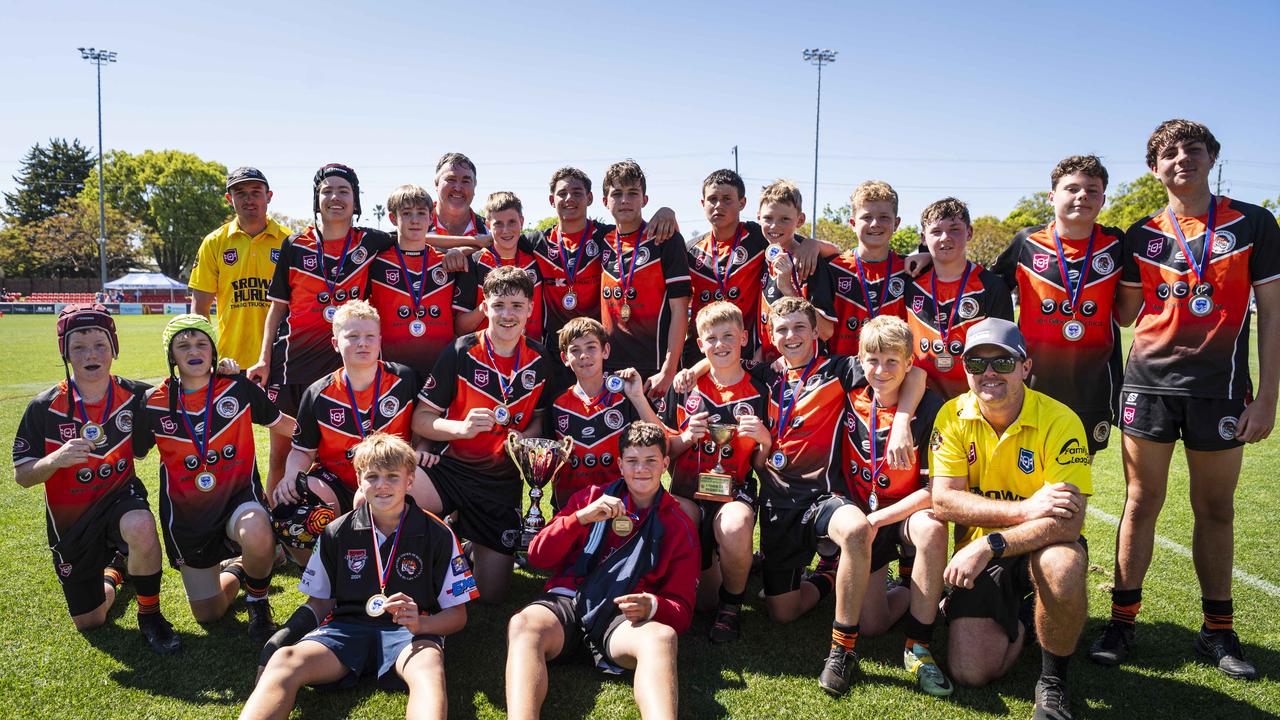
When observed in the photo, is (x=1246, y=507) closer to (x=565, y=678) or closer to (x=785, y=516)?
(x=785, y=516)

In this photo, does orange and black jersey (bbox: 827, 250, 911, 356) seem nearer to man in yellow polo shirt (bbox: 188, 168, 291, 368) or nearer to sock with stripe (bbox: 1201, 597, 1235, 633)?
Answer: sock with stripe (bbox: 1201, 597, 1235, 633)

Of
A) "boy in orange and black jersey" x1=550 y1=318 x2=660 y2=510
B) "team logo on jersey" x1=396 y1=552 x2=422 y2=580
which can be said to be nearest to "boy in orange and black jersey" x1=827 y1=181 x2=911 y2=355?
"boy in orange and black jersey" x1=550 y1=318 x2=660 y2=510

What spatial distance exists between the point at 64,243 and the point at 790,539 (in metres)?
69.6

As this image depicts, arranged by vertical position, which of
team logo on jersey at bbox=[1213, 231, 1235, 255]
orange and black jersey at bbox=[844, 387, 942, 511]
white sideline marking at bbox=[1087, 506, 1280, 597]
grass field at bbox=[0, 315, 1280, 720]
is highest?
team logo on jersey at bbox=[1213, 231, 1235, 255]

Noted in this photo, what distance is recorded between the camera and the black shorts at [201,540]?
405cm

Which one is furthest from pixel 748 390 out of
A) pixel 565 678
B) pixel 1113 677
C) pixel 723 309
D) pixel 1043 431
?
pixel 1113 677

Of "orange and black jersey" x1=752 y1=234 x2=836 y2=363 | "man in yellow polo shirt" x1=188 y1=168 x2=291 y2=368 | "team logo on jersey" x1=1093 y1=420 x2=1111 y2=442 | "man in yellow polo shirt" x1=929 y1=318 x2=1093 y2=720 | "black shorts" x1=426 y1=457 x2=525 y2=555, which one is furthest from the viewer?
"man in yellow polo shirt" x1=188 y1=168 x2=291 y2=368

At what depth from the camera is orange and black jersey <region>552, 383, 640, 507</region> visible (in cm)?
448

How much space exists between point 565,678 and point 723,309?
87.6 inches

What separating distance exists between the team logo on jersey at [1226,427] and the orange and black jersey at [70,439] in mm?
5982

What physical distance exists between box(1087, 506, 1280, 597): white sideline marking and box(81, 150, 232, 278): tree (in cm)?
6710

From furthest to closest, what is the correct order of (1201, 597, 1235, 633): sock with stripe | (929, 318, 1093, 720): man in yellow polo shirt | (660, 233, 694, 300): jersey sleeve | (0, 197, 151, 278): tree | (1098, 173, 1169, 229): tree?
(0, 197, 151, 278): tree
(1098, 173, 1169, 229): tree
(660, 233, 694, 300): jersey sleeve
(1201, 597, 1235, 633): sock with stripe
(929, 318, 1093, 720): man in yellow polo shirt

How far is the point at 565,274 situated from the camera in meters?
5.44

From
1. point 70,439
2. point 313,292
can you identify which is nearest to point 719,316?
point 313,292
